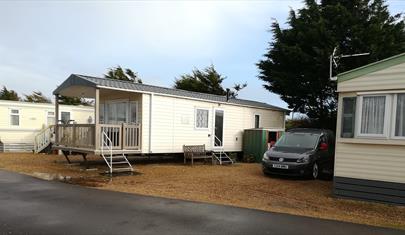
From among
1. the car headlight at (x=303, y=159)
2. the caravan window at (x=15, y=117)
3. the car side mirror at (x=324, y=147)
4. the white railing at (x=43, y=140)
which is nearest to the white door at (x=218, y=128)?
the car side mirror at (x=324, y=147)

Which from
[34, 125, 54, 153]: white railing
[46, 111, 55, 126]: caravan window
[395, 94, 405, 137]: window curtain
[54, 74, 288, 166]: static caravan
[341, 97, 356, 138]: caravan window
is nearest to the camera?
[395, 94, 405, 137]: window curtain

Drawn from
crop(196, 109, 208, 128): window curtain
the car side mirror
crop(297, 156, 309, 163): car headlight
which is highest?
crop(196, 109, 208, 128): window curtain

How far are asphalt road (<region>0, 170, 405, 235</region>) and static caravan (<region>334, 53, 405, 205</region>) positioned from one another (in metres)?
2.51

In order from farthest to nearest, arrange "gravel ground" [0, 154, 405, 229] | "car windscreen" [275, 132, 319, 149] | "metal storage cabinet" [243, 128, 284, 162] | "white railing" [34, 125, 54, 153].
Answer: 1. "white railing" [34, 125, 54, 153]
2. "metal storage cabinet" [243, 128, 284, 162]
3. "car windscreen" [275, 132, 319, 149]
4. "gravel ground" [0, 154, 405, 229]

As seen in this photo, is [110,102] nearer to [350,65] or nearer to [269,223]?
[269,223]

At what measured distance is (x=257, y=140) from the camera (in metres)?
18.2

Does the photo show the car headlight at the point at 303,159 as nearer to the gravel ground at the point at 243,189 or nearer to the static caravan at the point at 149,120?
the gravel ground at the point at 243,189

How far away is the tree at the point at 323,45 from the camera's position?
766 inches

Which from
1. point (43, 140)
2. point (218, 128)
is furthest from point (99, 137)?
point (43, 140)

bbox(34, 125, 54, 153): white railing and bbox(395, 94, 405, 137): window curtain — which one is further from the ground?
bbox(395, 94, 405, 137): window curtain

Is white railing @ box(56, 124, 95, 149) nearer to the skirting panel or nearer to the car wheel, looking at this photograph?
the car wheel

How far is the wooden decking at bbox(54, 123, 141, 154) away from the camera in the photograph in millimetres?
12586

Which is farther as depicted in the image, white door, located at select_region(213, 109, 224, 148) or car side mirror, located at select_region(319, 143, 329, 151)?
white door, located at select_region(213, 109, 224, 148)

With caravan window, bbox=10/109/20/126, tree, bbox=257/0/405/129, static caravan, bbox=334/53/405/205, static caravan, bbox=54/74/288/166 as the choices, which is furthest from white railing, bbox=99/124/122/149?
caravan window, bbox=10/109/20/126
